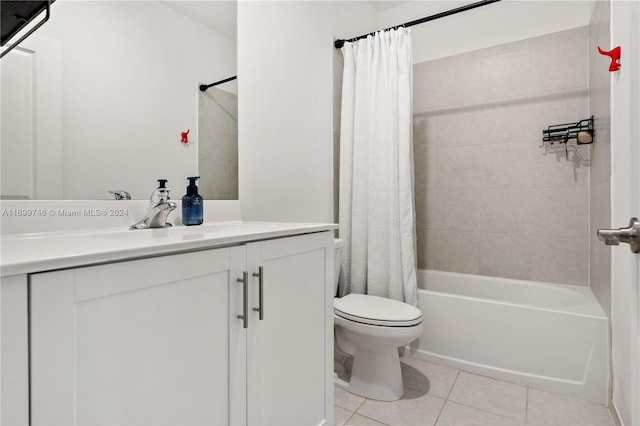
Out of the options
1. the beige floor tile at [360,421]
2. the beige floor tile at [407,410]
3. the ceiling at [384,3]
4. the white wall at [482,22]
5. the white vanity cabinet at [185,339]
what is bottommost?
the beige floor tile at [360,421]

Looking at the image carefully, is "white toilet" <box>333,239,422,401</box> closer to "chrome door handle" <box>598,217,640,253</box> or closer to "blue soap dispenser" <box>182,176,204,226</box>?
"blue soap dispenser" <box>182,176,204,226</box>

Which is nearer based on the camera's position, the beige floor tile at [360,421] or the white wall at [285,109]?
the beige floor tile at [360,421]

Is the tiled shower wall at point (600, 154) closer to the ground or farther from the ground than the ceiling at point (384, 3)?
closer to the ground

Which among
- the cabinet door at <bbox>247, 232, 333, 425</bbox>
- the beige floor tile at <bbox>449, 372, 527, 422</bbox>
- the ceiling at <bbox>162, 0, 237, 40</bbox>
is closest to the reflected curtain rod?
the ceiling at <bbox>162, 0, 237, 40</bbox>

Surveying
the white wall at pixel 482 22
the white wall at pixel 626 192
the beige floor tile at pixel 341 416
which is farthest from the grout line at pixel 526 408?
the white wall at pixel 482 22

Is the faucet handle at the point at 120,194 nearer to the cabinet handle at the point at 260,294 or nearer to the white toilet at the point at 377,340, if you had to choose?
the cabinet handle at the point at 260,294

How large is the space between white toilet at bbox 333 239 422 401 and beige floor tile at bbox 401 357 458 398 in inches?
5.3

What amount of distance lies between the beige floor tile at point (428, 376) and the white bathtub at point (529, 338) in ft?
0.18

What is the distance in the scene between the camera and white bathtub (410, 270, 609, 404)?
168 cm

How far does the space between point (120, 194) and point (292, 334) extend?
780 mm

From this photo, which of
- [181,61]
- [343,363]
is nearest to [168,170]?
[181,61]

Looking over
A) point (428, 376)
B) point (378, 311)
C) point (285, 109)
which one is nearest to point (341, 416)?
point (378, 311)

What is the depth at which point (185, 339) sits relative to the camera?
820 mm

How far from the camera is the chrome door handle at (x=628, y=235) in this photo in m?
0.70
